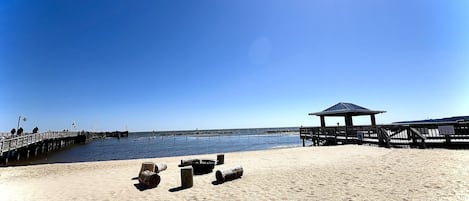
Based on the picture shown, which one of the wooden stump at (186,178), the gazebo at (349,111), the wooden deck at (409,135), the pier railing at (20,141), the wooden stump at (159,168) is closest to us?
the wooden stump at (186,178)

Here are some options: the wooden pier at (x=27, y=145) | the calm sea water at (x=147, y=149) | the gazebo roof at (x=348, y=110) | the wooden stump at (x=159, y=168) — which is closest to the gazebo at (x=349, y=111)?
the gazebo roof at (x=348, y=110)

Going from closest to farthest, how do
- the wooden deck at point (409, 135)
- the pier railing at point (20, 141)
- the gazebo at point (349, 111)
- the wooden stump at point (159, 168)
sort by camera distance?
the wooden stump at point (159, 168) → the wooden deck at point (409, 135) → the pier railing at point (20, 141) → the gazebo at point (349, 111)

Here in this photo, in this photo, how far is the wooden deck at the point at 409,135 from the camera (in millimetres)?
12383

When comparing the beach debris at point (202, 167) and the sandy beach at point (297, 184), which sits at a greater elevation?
the beach debris at point (202, 167)

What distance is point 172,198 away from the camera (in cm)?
579

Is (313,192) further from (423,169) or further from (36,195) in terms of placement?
(36,195)

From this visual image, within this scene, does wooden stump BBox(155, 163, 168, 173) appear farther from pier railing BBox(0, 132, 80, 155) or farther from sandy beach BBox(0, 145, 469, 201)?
pier railing BBox(0, 132, 80, 155)

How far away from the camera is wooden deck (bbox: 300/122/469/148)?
488 inches

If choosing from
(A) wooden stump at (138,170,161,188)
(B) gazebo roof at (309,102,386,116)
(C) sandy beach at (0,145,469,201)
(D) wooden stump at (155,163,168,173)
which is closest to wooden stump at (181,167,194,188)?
(C) sandy beach at (0,145,469,201)

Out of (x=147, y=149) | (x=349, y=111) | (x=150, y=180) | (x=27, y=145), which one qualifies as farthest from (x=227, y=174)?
(x=147, y=149)

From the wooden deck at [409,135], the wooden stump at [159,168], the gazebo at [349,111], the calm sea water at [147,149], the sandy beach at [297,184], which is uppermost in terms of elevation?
the gazebo at [349,111]

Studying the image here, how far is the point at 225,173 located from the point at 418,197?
4776mm

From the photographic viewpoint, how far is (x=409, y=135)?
14055 millimetres

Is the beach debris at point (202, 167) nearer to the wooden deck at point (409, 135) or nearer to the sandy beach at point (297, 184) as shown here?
the sandy beach at point (297, 184)
